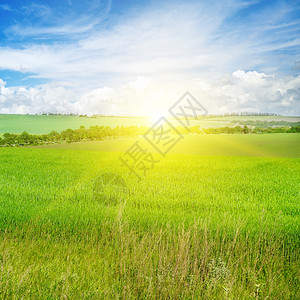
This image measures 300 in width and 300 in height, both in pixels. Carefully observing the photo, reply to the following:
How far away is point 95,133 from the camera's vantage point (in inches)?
2163

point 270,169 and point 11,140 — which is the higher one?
point 11,140

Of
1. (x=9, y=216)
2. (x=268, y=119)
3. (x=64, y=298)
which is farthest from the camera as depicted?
(x=268, y=119)

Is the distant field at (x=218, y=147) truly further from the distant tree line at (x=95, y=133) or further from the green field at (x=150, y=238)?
the green field at (x=150, y=238)

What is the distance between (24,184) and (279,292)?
37.4 ft

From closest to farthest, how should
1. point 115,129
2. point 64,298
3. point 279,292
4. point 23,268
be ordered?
point 64,298
point 279,292
point 23,268
point 115,129

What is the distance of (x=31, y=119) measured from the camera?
3275 inches

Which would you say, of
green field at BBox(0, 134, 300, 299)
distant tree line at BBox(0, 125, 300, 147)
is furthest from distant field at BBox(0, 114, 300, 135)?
green field at BBox(0, 134, 300, 299)

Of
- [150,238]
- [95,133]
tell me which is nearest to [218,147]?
[95,133]

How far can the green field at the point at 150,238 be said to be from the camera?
172 inches

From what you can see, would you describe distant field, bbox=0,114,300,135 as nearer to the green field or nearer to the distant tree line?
the distant tree line

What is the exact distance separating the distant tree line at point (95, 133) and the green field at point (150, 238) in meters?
35.9

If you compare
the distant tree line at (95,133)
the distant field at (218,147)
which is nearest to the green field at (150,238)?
the distant field at (218,147)

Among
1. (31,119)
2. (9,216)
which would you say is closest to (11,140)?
(31,119)

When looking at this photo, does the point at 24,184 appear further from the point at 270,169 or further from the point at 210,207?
the point at 270,169
